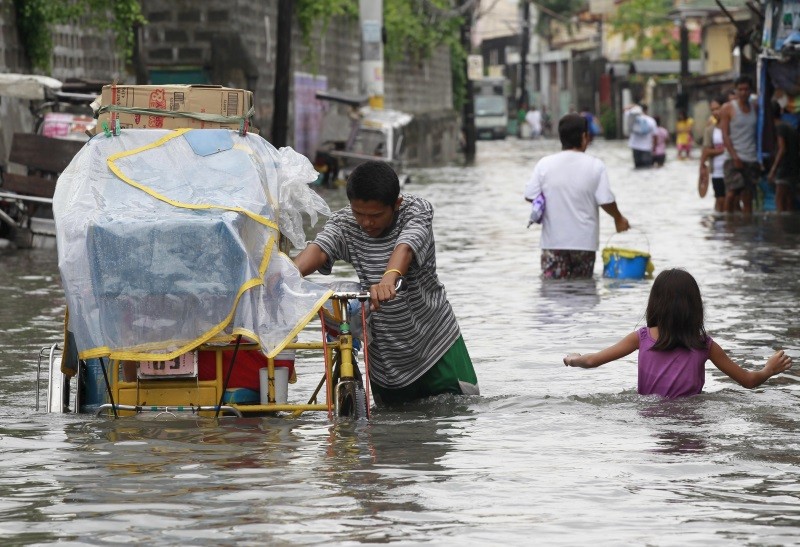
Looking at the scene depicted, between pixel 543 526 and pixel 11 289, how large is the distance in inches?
375

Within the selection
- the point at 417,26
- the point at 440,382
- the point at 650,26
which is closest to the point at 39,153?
the point at 440,382

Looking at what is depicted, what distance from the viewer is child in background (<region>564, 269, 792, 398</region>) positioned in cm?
819

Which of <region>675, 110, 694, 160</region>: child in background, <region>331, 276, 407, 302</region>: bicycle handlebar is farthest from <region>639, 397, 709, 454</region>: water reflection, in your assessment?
<region>675, 110, 694, 160</region>: child in background

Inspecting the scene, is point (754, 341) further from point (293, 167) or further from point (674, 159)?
point (674, 159)

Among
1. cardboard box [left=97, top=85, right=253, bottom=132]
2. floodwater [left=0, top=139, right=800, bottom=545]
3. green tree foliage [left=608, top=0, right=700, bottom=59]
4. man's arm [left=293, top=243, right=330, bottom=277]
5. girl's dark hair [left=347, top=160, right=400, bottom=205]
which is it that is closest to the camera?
floodwater [left=0, top=139, right=800, bottom=545]

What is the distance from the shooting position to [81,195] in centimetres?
768

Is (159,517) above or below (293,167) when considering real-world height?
below

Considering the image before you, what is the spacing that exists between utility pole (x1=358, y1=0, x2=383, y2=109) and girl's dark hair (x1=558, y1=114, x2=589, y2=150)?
24876mm

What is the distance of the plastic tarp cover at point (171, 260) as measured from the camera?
24.3 feet

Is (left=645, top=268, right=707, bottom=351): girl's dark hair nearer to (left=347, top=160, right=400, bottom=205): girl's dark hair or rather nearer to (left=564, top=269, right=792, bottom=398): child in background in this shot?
(left=564, top=269, right=792, bottom=398): child in background

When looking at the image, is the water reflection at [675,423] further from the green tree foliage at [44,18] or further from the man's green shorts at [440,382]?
the green tree foliage at [44,18]

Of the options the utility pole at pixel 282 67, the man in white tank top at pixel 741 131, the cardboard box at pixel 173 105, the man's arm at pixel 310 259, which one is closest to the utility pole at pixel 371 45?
the utility pole at pixel 282 67

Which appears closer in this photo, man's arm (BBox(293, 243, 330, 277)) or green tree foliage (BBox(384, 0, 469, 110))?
man's arm (BBox(293, 243, 330, 277))

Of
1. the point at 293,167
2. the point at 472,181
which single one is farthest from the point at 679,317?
the point at 472,181
